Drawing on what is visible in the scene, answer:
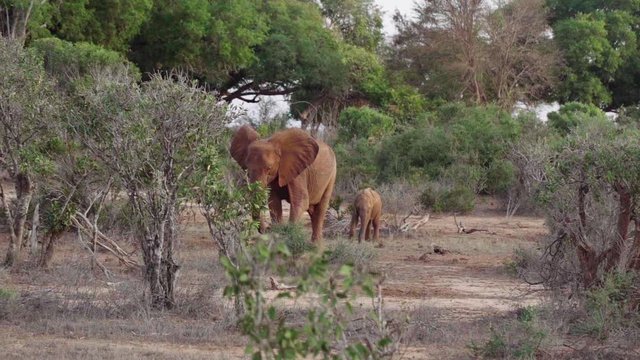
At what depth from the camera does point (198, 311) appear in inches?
369

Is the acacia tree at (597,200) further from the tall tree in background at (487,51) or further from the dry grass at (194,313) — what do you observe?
the tall tree in background at (487,51)

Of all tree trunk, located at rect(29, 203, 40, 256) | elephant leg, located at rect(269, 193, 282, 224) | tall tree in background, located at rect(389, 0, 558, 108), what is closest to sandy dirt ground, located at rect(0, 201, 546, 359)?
tree trunk, located at rect(29, 203, 40, 256)

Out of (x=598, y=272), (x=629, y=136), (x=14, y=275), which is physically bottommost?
(x=14, y=275)

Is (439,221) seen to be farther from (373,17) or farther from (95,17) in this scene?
(373,17)

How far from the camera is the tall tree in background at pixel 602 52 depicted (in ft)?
131

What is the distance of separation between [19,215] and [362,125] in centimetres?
2034

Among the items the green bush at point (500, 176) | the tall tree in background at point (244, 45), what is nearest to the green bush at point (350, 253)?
the green bush at point (500, 176)

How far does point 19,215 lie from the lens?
11781mm

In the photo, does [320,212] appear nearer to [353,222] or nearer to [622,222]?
[353,222]

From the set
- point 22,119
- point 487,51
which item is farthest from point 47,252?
point 487,51

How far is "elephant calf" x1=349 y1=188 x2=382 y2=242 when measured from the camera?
55.2ft

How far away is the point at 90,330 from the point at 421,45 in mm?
33296

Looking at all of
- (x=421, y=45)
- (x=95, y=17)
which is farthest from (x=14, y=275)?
(x=421, y=45)

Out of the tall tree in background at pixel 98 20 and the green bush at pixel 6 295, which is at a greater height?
the tall tree in background at pixel 98 20
